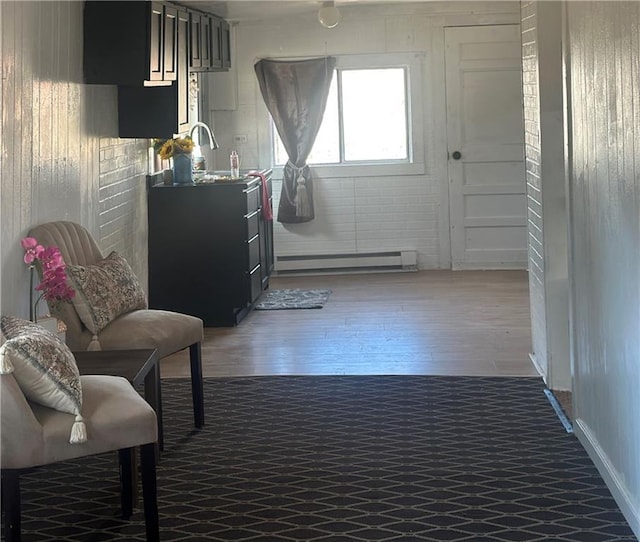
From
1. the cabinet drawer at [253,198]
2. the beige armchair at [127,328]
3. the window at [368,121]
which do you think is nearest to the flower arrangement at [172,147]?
the cabinet drawer at [253,198]

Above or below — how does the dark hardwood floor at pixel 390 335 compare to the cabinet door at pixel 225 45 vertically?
below

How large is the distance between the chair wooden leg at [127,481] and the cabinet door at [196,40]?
3.66 m

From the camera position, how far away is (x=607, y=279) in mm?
3279

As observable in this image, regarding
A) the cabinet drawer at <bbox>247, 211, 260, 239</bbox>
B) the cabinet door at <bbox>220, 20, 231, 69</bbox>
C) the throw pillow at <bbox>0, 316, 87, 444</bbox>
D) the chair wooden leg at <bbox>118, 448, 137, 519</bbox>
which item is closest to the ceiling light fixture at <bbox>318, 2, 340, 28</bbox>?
the cabinet door at <bbox>220, 20, 231, 69</bbox>

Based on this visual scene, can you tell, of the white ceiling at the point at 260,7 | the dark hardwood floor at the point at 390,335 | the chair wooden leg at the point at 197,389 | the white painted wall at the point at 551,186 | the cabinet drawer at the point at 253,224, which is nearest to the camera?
the chair wooden leg at the point at 197,389

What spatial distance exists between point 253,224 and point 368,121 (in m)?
2.23

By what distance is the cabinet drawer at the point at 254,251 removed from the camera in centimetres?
674

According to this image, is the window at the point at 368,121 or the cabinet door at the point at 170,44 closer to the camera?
the cabinet door at the point at 170,44

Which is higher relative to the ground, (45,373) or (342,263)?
(342,263)

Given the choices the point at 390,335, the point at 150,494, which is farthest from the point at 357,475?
the point at 390,335

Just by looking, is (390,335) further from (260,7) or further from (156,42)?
(260,7)

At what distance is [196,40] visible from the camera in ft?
21.3

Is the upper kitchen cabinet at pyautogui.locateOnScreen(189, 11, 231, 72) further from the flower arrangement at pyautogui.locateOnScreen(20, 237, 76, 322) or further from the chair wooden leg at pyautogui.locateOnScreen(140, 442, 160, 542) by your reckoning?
the chair wooden leg at pyautogui.locateOnScreen(140, 442, 160, 542)

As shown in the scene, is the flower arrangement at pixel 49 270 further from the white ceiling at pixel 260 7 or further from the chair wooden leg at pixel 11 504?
the white ceiling at pixel 260 7
